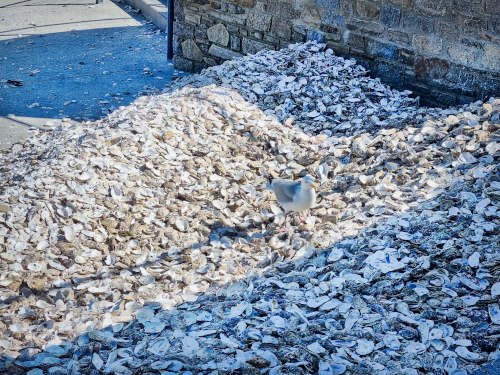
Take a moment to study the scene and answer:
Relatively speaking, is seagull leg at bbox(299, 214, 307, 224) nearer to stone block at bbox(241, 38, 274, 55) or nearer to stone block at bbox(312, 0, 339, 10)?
stone block at bbox(312, 0, 339, 10)

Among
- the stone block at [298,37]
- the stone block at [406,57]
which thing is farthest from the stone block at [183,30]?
the stone block at [406,57]

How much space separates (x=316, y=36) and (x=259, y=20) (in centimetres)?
94

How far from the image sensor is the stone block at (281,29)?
24.3 feet

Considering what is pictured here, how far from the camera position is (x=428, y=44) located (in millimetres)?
6254

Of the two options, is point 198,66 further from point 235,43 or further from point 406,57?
point 406,57

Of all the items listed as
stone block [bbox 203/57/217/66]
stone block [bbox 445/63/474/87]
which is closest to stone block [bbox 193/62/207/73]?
stone block [bbox 203/57/217/66]

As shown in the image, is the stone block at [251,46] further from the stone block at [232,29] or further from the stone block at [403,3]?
the stone block at [403,3]

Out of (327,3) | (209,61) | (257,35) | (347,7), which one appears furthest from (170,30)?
(347,7)

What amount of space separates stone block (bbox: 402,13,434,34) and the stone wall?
0.01 meters

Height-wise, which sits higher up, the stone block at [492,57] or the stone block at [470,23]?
the stone block at [470,23]

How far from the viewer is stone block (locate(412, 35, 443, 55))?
618 cm

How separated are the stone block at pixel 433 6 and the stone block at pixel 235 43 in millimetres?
2767

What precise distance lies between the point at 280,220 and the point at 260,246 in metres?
0.43

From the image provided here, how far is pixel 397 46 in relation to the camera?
21.3 ft
